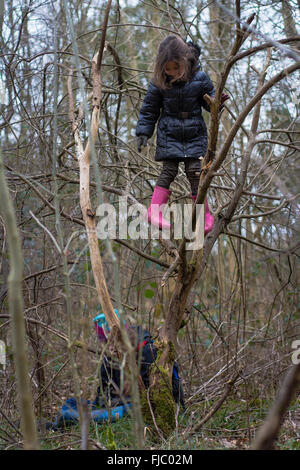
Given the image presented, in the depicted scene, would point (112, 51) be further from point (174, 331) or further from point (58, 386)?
point (58, 386)

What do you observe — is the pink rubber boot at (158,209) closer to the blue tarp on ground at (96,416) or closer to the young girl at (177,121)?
the young girl at (177,121)

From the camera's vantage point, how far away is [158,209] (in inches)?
132

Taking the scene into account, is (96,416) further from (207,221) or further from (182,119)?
(182,119)

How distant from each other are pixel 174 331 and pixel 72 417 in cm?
84

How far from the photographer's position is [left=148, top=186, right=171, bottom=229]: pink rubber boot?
10.8 feet

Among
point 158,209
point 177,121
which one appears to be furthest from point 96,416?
point 177,121

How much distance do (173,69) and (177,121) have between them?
0.34 m

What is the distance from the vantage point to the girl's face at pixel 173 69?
127 inches

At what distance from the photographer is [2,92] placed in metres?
3.71

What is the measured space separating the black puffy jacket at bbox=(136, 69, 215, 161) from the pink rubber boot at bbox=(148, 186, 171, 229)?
0.23 metres

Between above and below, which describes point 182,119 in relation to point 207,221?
above

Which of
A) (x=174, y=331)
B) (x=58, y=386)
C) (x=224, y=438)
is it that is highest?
(x=174, y=331)
